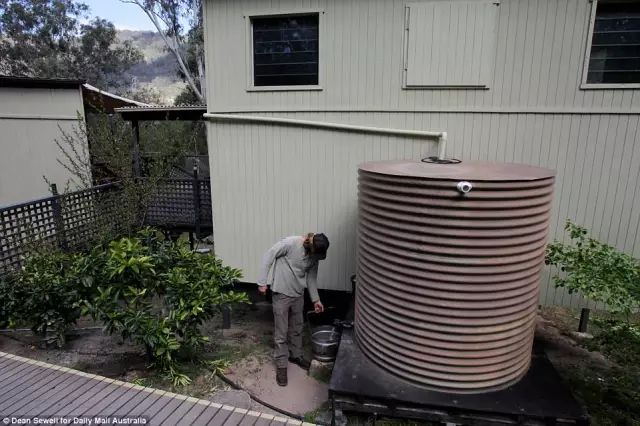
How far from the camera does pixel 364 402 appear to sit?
11.6ft

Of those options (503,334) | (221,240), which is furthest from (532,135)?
(221,240)

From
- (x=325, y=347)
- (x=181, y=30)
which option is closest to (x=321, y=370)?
(x=325, y=347)

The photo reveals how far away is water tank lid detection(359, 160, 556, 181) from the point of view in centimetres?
325

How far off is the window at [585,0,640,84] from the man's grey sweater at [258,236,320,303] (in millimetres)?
3862

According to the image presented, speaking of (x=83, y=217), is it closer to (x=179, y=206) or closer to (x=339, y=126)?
(x=179, y=206)

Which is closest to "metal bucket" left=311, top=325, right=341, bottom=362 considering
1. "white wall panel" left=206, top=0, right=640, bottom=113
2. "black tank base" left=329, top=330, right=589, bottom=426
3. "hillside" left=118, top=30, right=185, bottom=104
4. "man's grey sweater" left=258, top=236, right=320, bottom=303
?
"man's grey sweater" left=258, top=236, right=320, bottom=303

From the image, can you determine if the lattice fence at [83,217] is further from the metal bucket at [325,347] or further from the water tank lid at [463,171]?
the water tank lid at [463,171]

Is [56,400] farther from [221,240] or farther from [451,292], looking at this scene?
[451,292]

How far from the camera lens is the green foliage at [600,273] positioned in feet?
11.6

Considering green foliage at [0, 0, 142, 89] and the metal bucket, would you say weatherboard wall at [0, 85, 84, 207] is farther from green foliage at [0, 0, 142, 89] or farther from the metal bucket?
green foliage at [0, 0, 142, 89]

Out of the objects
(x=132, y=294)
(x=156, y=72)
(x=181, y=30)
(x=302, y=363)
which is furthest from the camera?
(x=156, y=72)

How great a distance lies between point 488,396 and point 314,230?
287cm

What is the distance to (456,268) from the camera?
3.29 m

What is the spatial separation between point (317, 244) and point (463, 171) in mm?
1713
